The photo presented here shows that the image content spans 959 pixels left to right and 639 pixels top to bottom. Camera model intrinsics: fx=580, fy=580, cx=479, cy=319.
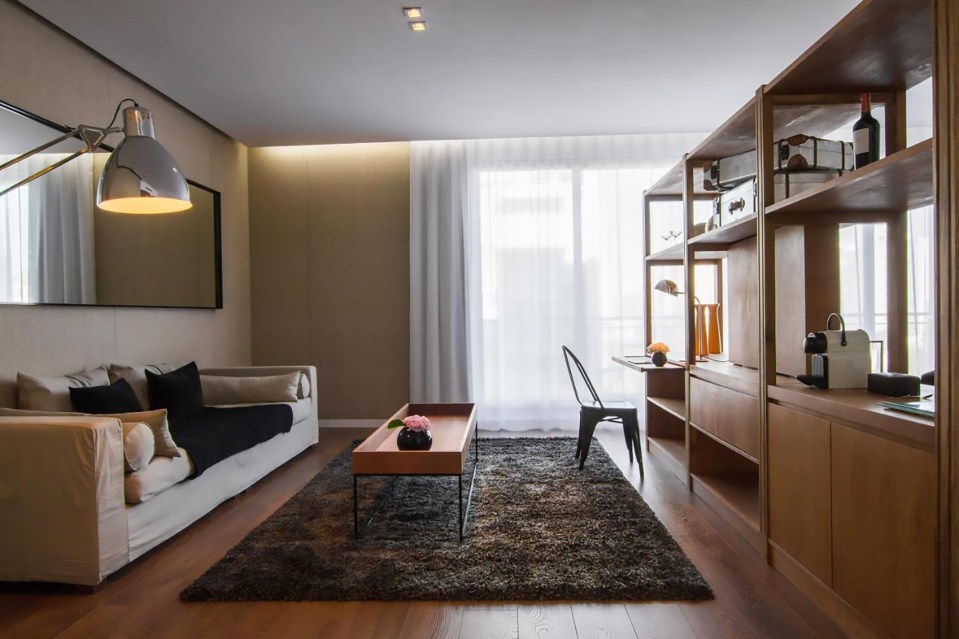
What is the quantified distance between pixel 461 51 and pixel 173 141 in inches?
94.2

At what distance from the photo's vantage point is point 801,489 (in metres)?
2.19

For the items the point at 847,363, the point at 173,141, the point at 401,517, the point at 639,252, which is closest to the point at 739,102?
the point at 639,252

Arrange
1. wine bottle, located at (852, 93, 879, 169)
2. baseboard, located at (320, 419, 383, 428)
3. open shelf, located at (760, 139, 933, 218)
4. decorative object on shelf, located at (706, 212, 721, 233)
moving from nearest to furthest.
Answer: open shelf, located at (760, 139, 933, 218), wine bottle, located at (852, 93, 879, 169), decorative object on shelf, located at (706, 212, 721, 233), baseboard, located at (320, 419, 383, 428)

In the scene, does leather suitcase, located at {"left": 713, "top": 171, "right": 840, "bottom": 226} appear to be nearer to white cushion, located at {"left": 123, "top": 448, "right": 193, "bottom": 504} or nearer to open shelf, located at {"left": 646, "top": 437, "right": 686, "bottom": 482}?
open shelf, located at {"left": 646, "top": 437, "right": 686, "bottom": 482}

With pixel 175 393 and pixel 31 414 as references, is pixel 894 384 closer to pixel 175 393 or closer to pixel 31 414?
pixel 31 414

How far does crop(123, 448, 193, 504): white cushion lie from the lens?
245 centimetres

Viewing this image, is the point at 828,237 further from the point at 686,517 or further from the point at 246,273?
the point at 246,273

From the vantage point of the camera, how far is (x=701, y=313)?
417cm

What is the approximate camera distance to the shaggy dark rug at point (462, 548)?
2201mm

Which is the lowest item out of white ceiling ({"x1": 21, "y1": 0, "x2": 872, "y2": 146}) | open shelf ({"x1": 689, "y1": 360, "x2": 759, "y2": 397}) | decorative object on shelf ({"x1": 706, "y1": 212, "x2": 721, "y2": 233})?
open shelf ({"x1": 689, "y1": 360, "x2": 759, "y2": 397})

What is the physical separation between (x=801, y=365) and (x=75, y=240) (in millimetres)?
3958

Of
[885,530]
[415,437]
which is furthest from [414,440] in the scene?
[885,530]

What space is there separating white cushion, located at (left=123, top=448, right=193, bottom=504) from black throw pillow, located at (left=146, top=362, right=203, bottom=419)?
3.39 ft

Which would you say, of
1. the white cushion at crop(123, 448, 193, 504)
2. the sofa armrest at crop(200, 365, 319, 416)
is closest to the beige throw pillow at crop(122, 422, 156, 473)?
the white cushion at crop(123, 448, 193, 504)
